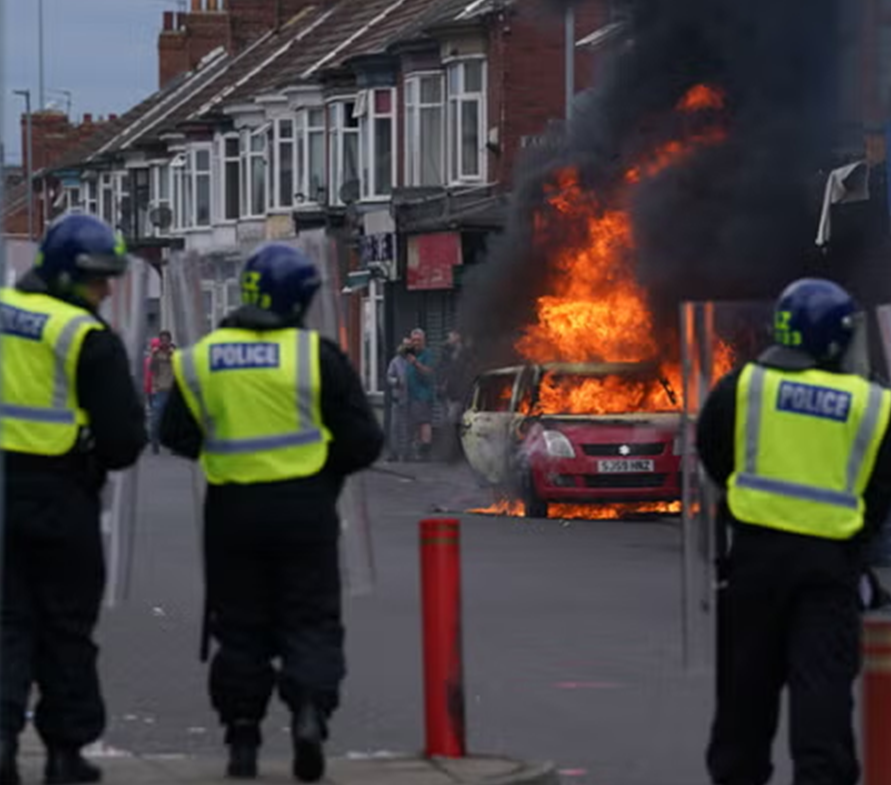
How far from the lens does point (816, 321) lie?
8.58 metres

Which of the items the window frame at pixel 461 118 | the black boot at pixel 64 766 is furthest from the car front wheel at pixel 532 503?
the window frame at pixel 461 118

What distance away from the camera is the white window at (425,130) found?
53500mm

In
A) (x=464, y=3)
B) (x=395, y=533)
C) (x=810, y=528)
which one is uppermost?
(x=464, y=3)

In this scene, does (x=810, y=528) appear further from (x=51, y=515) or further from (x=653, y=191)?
(x=653, y=191)

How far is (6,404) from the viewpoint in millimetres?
8750

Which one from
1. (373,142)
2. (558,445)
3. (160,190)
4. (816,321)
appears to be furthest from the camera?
(160,190)

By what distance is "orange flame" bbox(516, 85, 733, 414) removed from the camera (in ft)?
84.8

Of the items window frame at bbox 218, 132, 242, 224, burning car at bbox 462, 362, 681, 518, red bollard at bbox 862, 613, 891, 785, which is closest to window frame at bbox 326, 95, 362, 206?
window frame at bbox 218, 132, 242, 224

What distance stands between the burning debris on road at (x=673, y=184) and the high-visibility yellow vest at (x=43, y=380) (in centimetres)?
1974

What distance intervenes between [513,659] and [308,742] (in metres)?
5.34

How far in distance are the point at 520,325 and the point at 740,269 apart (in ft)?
9.09

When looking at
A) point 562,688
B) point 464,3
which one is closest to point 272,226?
point 464,3

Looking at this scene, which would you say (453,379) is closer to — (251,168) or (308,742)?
(308,742)

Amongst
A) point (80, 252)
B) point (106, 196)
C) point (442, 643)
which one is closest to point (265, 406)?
point (80, 252)
